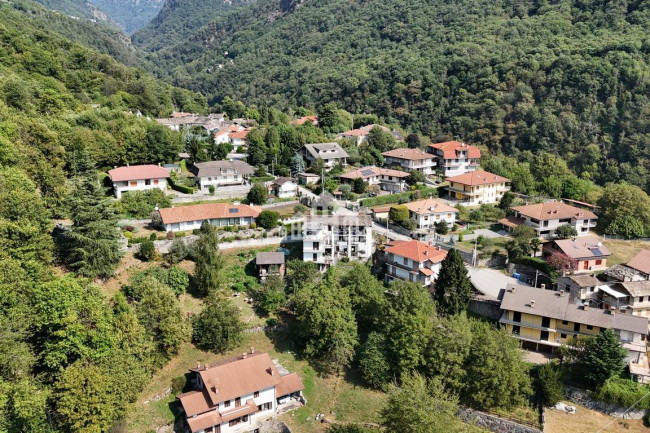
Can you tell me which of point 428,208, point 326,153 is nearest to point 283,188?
point 326,153

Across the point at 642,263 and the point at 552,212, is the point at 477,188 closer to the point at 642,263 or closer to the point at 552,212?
the point at 552,212

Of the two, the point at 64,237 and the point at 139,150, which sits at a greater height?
the point at 139,150

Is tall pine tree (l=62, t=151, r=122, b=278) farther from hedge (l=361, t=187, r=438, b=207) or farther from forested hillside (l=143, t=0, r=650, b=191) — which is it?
forested hillside (l=143, t=0, r=650, b=191)

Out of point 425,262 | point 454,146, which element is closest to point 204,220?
point 425,262

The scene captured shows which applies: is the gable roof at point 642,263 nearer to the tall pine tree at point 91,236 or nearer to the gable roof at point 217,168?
the gable roof at point 217,168

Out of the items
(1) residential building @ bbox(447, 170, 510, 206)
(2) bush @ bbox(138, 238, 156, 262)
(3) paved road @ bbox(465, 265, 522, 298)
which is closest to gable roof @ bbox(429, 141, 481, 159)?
(1) residential building @ bbox(447, 170, 510, 206)

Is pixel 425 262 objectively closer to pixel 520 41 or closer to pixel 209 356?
pixel 209 356
